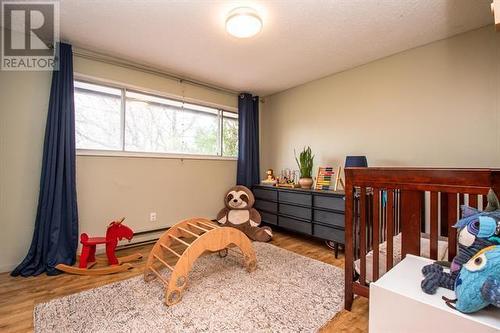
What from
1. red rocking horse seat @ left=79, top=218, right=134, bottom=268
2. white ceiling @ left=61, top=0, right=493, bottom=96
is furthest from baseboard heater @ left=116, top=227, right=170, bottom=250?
white ceiling @ left=61, top=0, right=493, bottom=96

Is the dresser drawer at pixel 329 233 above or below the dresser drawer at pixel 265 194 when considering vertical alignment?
below

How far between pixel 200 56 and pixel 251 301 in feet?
8.39

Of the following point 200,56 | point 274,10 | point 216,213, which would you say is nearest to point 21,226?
point 216,213

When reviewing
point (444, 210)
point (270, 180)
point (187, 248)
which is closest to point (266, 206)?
point (270, 180)

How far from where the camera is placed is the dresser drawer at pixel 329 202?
2629 mm

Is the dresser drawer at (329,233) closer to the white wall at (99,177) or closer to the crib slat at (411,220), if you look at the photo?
the crib slat at (411,220)

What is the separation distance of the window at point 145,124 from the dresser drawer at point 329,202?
166 cm

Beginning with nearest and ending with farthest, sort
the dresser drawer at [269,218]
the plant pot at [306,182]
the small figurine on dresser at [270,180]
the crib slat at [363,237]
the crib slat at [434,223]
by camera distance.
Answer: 1. the crib slat at [434,223]
2. the crib slat at [363,237]
3. the plant pot at [306,182]
4. the dresser drawer at [269,218]
5. the small figurine on dresser at [270,180]

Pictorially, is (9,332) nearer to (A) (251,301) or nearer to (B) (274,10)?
(A) (251,301)

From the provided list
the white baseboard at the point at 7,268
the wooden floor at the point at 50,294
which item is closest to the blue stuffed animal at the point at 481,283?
the wooden floor at the point at 50,294

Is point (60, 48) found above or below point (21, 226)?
above

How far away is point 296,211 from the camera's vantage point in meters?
3.12

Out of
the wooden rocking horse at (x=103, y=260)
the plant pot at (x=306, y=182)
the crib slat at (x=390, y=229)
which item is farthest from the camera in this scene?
the plant pot at (x=306, y=182)

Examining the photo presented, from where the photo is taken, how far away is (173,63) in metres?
2.90
